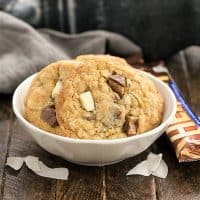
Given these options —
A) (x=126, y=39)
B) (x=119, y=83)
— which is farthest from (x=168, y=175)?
(x=126, y=39)

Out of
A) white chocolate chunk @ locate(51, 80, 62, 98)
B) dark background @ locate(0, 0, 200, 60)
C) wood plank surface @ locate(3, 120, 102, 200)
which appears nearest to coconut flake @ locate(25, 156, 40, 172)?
wood plank surface @ locate(3, 120, 102, 200)

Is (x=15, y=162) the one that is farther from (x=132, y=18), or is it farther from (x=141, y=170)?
(x=132, y=18)

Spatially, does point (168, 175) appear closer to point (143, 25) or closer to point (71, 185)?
point (71, 185)

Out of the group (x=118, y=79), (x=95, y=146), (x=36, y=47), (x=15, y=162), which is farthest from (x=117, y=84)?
(x=36, y=47)

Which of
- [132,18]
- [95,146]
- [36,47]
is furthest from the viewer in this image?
[132,18]

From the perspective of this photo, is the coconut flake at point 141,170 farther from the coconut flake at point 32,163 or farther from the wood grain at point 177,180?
the coconut flake at point 32,163

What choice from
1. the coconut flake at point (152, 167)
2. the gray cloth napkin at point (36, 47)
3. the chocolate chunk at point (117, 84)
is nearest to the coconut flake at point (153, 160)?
the coconut flake at point (152, 167)

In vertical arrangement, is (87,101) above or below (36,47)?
above
